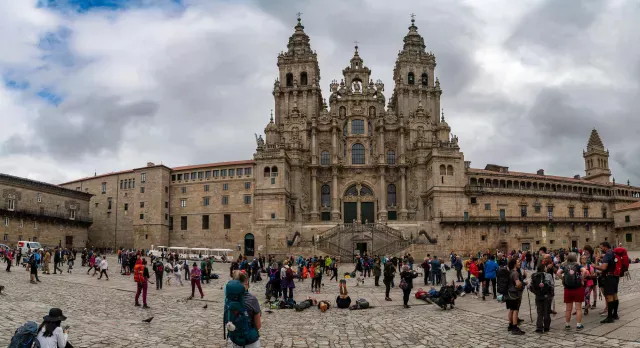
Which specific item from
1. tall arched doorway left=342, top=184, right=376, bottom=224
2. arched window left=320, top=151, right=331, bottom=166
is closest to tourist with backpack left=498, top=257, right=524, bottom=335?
tall arched doorway left=342, top=184, right=376, bottom=224

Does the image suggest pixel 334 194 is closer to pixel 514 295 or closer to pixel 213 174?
pixel 213 174

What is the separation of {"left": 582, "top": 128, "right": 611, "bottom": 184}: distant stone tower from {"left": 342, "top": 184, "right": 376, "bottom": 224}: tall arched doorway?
44.9 meters

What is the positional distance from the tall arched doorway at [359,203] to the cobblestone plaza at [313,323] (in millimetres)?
42517

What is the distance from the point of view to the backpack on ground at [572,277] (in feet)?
38.4

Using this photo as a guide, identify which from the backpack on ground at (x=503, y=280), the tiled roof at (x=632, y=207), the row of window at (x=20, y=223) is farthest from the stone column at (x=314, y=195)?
the backpack on ground at (x=503, y=280)

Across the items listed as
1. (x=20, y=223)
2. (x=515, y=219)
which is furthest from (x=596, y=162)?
(x=20, y=223)

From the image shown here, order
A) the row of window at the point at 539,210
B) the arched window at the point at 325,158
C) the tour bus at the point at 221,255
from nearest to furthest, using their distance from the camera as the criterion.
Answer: the tour bus at the point at 221,255 → the row of window at the point at 539,210 → the arched window at the point at 325,158

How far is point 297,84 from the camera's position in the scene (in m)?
68.1

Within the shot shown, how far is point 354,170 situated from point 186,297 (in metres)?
45.6

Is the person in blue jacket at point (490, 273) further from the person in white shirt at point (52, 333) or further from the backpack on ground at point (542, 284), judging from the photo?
the person in white shirt at point (52, 333)

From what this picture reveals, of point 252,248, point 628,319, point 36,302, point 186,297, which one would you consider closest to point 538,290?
point 628,319

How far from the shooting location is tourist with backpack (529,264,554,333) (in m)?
11.7

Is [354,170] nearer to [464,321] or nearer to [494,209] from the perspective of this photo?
[494,209]

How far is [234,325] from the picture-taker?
7.74 meters
